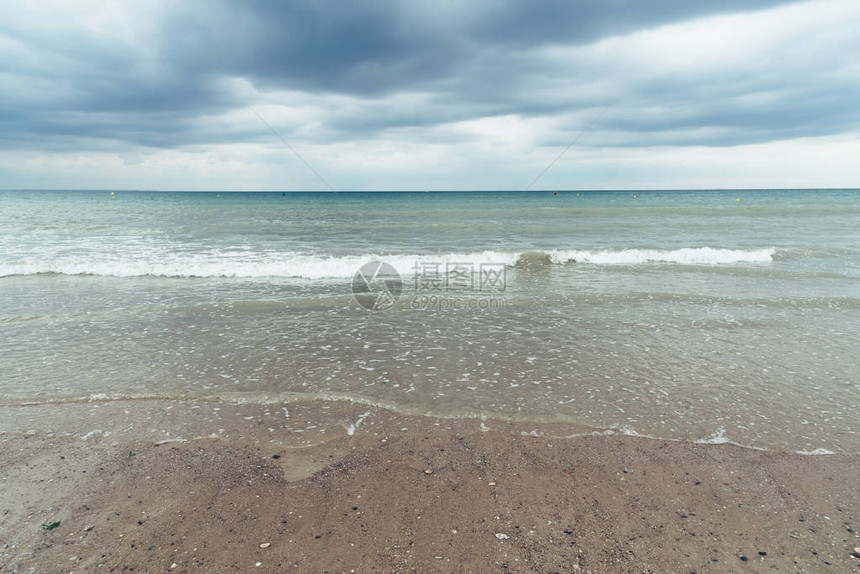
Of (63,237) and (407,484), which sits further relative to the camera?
(63,237)

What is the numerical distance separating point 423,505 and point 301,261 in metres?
13.9

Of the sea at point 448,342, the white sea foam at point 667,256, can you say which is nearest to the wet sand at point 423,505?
the sea at point 448,342

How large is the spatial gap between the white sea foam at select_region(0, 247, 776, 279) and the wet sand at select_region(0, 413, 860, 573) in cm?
1080

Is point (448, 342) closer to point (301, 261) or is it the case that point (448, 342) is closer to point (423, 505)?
point (423, 505)

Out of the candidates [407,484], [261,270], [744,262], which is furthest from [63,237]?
[744,262]

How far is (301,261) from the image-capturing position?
53.8 ft

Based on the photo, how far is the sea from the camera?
17.5ft

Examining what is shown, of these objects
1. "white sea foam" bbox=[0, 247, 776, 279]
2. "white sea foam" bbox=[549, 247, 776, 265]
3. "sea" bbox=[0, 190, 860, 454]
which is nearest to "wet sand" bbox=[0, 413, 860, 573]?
"sea" bbox=[0, 190, 860, 454]

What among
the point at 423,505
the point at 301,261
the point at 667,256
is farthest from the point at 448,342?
the point at 667,256

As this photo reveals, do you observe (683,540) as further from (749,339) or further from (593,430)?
(749,339)

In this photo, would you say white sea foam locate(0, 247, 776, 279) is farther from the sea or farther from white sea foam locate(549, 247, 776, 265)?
the sea

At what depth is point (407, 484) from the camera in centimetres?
394

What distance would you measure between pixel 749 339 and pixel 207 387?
9247 millimetres

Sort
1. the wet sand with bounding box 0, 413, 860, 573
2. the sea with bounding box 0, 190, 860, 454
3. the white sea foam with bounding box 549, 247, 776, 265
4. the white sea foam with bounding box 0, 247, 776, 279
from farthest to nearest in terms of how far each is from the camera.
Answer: the white sea foam with bounding box 549, 247, 776, 265
the white sea foam with bounding box 0, 247, 776, 279
the sea with bounding box 0, 190, 860, 454
the wet sand with bounding box 0, 413, 860, 573
